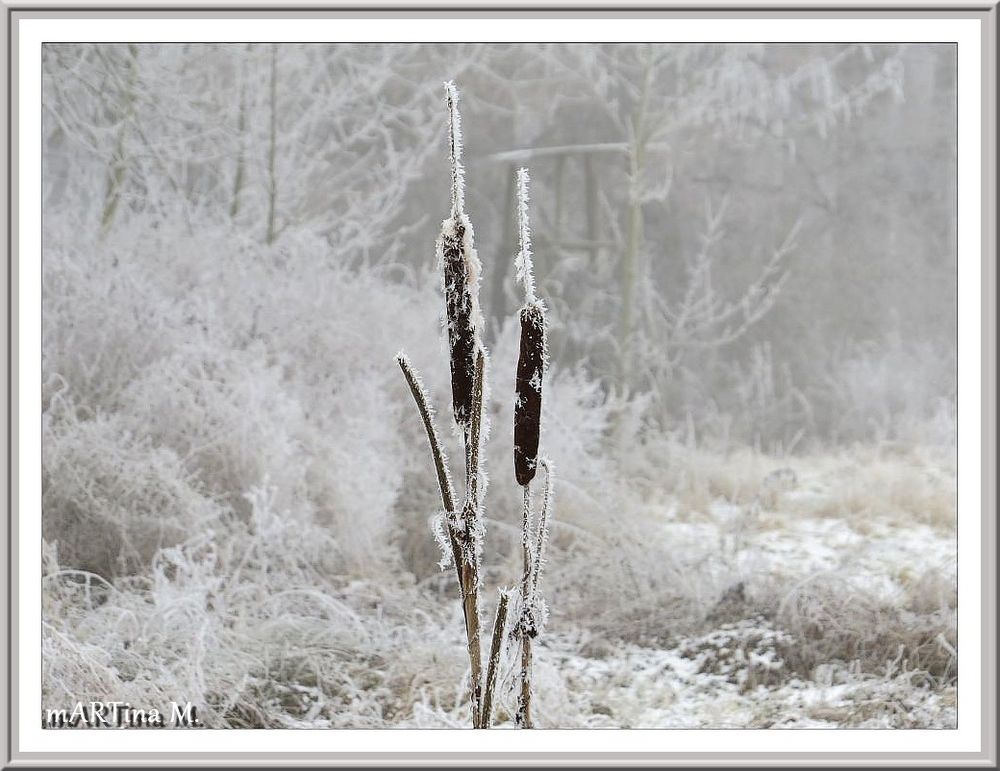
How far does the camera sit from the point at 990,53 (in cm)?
167

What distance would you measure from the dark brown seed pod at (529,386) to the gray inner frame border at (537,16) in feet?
2.74

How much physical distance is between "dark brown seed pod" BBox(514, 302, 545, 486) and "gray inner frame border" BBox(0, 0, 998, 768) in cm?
83

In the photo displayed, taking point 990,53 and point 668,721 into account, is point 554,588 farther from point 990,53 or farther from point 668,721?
point 990,53

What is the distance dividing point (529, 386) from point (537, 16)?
40.4 inches

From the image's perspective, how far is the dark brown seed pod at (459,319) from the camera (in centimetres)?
89

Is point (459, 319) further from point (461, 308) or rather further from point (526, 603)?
point (526, 603)

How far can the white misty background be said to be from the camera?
1.86 meters

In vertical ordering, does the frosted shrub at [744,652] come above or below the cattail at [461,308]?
below

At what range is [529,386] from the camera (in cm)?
91

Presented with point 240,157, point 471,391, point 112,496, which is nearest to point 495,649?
point 471,391

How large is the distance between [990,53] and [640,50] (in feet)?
4.48

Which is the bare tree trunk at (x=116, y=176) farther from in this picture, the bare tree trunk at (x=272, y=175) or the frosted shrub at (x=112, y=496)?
the frosted shrub at (x=112, y=496)

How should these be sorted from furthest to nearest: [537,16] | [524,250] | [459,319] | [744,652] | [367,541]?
[367,541], [744,652], [537,16], [524,250], [459,319]

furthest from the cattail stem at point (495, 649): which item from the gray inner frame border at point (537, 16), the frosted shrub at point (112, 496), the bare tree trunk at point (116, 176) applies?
the bare tree trunk at point (116, 176)
